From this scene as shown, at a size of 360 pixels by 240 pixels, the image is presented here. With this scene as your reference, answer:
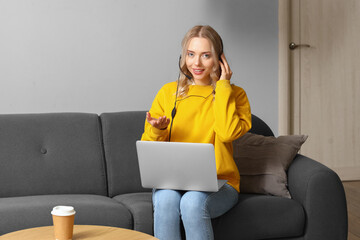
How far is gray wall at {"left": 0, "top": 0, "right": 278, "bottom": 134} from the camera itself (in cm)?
334

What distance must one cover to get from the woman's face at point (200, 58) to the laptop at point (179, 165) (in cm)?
49

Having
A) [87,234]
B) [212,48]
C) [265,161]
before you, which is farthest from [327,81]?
[87,234]

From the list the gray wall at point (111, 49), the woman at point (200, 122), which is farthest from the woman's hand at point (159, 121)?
the gray wall at point (111, 49)

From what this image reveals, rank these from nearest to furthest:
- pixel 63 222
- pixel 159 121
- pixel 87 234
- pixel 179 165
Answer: pixel 63 222 < pixel 87 234 < pixel 179 165 < pixel 159 121

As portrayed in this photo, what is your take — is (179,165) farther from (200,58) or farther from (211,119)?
(200,58)

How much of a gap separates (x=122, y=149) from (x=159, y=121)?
0.64 meters

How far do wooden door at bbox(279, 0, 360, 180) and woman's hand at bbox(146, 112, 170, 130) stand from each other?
2.06 m

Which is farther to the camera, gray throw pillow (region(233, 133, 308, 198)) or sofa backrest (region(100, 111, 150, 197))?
sofa backrest (region(100, 111, 150, 197))

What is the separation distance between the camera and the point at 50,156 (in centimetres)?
264

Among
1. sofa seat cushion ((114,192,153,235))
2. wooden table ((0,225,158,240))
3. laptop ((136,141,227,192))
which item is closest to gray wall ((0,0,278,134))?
sofa seat cushion ((114,192,153,235))

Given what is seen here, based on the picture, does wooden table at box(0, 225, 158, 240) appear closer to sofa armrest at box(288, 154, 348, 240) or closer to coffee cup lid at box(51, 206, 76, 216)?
coffee cup lid at box(51, 206, 76, 216)

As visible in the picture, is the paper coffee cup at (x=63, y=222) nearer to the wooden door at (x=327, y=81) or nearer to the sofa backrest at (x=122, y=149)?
the sofa backrest at (x=122, y=149)

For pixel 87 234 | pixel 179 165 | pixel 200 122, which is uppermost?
pixel 200 122

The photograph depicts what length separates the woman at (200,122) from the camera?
2.06 m
